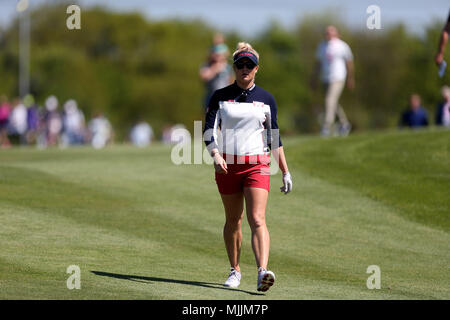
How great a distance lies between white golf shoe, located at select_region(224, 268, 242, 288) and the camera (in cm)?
977

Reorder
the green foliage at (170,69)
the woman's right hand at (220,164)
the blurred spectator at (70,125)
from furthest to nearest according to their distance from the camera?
the green foliage at (170,69)
the blurred spectator at (70,125)
the woman's right hand at (220,164)

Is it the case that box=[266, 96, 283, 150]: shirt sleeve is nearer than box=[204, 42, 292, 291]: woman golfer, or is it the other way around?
box=[204, 42, 292, 291]: woman golfer

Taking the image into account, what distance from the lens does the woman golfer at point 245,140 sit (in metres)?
9.45

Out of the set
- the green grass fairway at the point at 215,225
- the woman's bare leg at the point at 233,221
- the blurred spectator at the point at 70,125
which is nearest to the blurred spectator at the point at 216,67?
the green grass fairway at the point at 215,225

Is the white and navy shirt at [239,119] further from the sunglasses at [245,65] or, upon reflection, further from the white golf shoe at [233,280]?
the white golf shoe at [233,280]

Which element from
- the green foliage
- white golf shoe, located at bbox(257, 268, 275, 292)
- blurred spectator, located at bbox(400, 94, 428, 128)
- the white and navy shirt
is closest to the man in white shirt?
blurred spectator, located at bbox(400, 94, 428, 128)

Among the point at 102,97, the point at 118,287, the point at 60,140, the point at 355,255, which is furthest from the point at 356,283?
the point at 102,97

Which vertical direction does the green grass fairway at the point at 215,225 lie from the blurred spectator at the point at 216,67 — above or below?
below

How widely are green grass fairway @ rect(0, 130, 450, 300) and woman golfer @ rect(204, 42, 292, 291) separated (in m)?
0.91

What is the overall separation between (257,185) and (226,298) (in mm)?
1293

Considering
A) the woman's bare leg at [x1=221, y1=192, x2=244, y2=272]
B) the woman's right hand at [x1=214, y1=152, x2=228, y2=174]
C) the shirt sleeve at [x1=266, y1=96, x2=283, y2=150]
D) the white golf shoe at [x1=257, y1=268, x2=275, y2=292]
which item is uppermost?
the shirt sleeve at [x1=266, y1=96, x2=283, y2=150]

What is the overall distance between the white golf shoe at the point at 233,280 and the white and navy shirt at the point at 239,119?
1.41 meters

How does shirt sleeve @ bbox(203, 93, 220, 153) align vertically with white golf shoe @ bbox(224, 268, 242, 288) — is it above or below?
above

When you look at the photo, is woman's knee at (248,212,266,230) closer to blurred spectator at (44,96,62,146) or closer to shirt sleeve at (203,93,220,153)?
shirt sleeve at (203,93,220,153)
